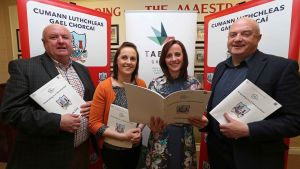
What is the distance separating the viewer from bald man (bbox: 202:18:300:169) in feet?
4.50

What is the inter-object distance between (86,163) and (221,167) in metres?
1.20

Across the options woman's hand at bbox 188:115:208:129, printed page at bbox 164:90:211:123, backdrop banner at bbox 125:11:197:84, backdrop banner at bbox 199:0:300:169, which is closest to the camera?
printed page at bbox 164:90:211:123

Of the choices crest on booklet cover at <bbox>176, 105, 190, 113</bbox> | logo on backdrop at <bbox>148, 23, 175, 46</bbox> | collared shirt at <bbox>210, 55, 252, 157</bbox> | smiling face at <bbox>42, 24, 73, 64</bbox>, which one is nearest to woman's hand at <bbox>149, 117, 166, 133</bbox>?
crest on booklet cover at <bbox>176, 105, 190, 113</bbox>

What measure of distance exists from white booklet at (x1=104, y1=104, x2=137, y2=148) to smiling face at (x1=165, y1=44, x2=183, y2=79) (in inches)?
20.9

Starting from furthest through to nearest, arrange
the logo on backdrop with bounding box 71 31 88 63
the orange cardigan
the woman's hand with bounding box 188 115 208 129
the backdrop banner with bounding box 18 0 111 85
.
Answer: the logo on backdrop with bounding box 71 31 88 63 < the backdrop banner with bounding box 18 0 111 85 < the orange cardigan < the woman's hand with bounding box 188 115 208 129

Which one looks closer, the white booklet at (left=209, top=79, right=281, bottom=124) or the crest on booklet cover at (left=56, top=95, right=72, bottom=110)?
the white booklet at (left=209, top=79, right=281, bottom=124)

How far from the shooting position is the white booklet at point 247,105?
53.7 inches

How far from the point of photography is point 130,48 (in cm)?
191

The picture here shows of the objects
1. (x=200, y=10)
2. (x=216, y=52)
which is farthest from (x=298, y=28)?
(x=200, y=10)

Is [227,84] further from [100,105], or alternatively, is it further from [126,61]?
[100,105]

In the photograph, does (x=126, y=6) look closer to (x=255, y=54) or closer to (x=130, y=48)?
(x=130, y=48)

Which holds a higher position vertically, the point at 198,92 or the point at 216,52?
the point at 216,52

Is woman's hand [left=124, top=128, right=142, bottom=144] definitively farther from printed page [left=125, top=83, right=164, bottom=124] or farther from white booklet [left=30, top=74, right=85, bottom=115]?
white booklet [left=30, top=74, right=85, bottom=115]

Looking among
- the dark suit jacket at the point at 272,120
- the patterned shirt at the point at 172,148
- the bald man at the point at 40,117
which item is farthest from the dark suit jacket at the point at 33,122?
the dark suit jacket at the point at 272,120
